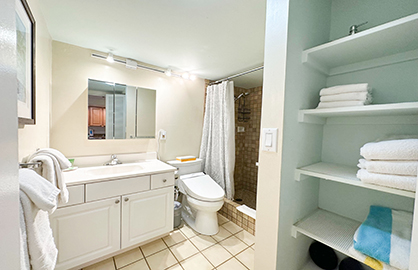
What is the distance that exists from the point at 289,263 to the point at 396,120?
93 centimetres

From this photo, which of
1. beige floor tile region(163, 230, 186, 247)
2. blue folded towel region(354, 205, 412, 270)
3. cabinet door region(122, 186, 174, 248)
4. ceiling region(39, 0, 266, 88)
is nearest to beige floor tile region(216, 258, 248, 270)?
beige floor tile region(163, 230, 186, 247)

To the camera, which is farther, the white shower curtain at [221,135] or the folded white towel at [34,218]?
the white shower curtain at [221,135]

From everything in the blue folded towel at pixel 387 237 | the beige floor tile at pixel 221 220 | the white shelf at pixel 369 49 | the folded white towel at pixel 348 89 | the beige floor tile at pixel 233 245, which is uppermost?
the white shelf at pixel 369 49

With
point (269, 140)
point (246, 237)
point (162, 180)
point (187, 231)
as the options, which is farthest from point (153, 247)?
point (269, 140)

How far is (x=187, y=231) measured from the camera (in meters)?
1.93

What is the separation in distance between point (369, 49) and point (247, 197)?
260cm

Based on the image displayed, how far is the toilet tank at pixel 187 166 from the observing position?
7.13 ft

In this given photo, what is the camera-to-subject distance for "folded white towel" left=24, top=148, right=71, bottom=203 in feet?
2.70

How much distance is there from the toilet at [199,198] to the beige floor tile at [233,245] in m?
0.18

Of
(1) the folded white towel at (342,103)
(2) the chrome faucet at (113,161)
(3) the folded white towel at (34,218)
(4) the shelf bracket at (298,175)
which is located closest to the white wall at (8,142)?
(3) the folded white towel at (34,218)

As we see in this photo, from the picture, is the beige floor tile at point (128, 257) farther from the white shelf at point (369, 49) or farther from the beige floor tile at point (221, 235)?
the white shelf at point (369, 49)

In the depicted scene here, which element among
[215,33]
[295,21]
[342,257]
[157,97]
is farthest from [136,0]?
[342,257]

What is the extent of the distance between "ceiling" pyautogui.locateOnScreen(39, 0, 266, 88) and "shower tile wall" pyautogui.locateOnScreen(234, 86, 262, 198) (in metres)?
1.16

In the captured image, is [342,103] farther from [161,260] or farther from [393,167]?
[161,260]
